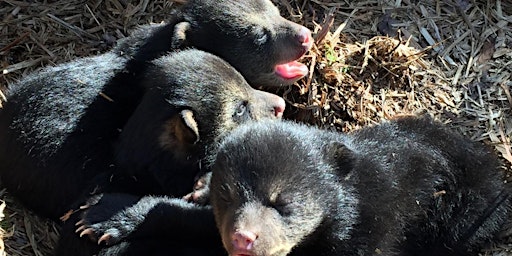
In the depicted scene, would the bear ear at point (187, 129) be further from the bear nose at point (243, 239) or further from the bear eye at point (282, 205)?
the bear nose at point (243, 239)

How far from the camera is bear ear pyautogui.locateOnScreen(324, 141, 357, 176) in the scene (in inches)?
230

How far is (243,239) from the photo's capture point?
17.0ft

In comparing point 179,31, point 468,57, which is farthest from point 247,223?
point 468,57

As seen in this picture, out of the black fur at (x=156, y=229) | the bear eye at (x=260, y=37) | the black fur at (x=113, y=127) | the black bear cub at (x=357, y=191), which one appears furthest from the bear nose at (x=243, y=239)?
the bear eye at (x=260, y=37)

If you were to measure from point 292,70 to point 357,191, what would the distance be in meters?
1.67

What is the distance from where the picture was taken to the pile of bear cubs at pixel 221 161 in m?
5.60

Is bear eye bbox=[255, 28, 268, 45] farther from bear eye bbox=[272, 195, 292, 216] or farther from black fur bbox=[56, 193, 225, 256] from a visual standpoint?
bear eye bbox=[272, 195, 292, 216]

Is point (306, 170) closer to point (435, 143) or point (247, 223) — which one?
point (247, 223)

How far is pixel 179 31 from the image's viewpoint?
710cm

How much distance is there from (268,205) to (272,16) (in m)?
2.52

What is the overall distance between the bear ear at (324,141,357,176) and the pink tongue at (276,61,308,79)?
146 centimetres

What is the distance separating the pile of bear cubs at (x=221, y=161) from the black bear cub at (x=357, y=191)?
10mm

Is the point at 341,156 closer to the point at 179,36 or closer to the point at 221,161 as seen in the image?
the point at 221,161

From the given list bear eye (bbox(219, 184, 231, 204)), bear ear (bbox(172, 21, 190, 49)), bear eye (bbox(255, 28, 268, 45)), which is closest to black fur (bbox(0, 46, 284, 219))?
bear ear (bbox(172, 21, 190, 49))
